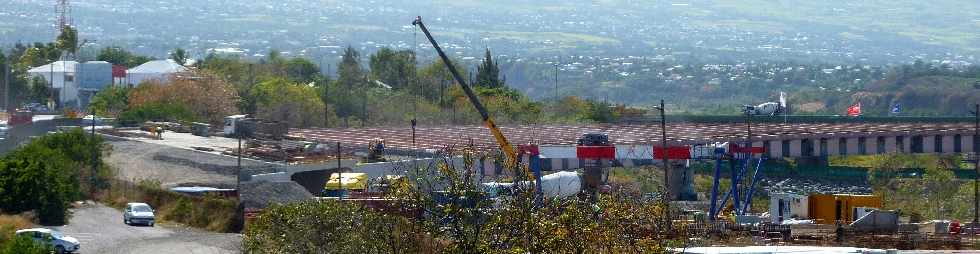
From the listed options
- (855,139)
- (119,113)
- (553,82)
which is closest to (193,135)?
(119,113)

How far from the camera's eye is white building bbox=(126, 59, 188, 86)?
94.3m

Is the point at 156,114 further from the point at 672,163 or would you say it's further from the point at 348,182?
the point at 348,182

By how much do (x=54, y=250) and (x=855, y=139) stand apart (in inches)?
1594

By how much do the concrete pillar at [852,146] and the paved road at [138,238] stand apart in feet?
106

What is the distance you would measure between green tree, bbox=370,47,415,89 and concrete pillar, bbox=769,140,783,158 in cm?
4610

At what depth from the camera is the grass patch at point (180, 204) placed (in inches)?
1732

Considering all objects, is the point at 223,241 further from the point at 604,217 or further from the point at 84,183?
the point at 604,217

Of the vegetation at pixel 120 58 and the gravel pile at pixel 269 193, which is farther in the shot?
the vegetation at pixel 120 58

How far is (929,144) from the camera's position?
7175 centimetres

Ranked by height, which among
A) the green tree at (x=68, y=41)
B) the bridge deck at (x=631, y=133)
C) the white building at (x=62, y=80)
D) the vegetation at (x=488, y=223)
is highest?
the green tree at (x=68, y=41)

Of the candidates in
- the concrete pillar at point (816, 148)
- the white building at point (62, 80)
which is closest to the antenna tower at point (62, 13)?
the white building at point (62, 80)

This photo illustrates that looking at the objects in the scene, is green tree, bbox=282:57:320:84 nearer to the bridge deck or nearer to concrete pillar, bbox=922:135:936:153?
the bridge deck

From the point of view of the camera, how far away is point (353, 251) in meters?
25.2

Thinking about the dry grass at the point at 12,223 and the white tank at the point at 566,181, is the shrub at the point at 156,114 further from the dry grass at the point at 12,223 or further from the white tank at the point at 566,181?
the dry grass at the point at 12,223
